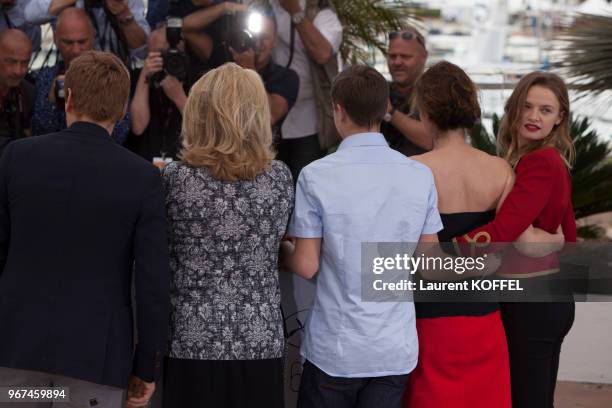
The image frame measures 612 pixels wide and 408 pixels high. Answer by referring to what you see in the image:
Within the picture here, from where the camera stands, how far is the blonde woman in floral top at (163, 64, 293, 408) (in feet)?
9.33

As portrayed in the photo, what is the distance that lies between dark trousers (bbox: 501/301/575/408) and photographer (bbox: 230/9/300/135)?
1960mm

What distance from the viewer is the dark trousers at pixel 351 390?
301 centimetres

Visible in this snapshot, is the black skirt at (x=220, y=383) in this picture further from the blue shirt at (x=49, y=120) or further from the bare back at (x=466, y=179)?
the blue shirt at (x=49, y=120)

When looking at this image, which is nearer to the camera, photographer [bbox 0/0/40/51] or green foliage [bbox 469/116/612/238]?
photographer [bbox 0/0/40/51]

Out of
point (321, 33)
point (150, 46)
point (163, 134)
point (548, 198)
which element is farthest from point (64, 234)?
point (321, 33)

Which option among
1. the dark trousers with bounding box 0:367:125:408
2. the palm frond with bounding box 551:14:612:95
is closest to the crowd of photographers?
the dark trousers with bounding box 0:367:125:408

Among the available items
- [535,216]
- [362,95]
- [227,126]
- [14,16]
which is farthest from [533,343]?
[14,16]

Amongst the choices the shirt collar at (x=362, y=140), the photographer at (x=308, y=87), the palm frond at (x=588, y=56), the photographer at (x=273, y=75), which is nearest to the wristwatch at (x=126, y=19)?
the photographer at (x=273, y=75)

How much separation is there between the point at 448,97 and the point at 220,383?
1.25m

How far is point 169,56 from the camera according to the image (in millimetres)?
4617

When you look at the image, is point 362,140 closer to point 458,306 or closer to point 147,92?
point 458,306

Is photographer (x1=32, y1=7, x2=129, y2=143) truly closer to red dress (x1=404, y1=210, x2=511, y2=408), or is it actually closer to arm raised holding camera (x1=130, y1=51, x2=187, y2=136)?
arm raised holding camera (x1=130, y1=51, x2=187, y2=136)

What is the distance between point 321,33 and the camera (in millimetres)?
5355

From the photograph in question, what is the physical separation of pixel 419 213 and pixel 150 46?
7.66ft
